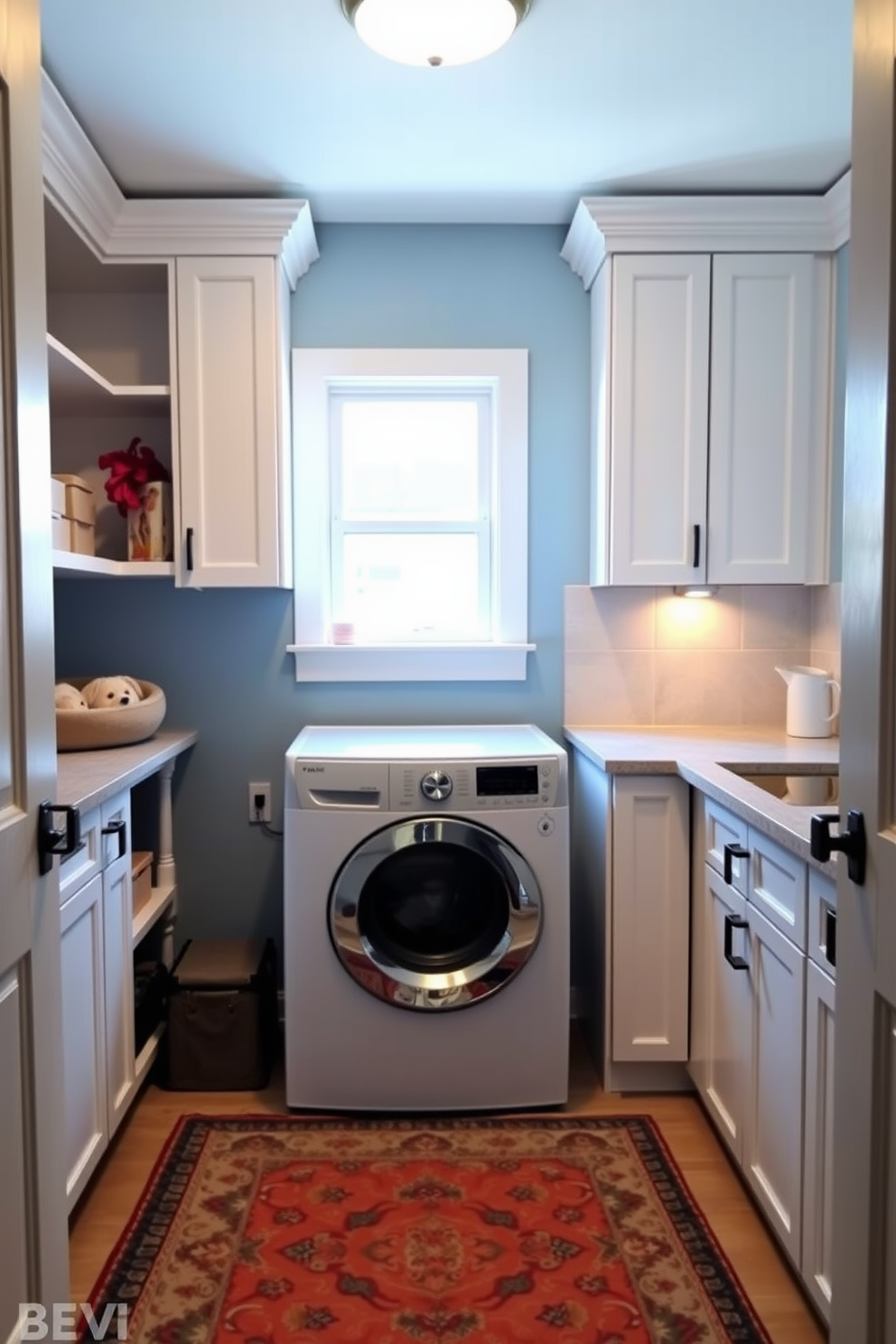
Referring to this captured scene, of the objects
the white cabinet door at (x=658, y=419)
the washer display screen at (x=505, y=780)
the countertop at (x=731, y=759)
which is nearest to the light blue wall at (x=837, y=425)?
the white cabinet door at (x=658, y=419)

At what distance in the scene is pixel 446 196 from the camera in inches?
97.0

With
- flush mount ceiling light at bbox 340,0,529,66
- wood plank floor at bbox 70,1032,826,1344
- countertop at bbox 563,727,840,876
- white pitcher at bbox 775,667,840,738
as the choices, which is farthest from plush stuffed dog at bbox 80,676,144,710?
white pitcher at bbox 775,667,840,738

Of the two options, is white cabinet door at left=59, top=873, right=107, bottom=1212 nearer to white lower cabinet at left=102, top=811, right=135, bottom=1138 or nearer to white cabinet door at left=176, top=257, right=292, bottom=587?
white lower cabinet at left=102, top=811, right=135, bottom=1138

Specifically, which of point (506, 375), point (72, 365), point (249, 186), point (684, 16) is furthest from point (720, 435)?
point (72, 365)

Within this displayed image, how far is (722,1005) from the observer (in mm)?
1999

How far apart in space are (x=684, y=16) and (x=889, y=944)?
176cm

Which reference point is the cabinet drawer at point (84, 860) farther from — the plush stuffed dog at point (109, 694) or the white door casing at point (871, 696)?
the white door casing at point (871, 696)

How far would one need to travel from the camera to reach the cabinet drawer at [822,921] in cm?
139

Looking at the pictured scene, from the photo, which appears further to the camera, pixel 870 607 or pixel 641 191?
Answer: pixel 641 191

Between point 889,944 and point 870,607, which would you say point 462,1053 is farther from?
point 870,607

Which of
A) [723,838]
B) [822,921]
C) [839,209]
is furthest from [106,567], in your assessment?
[839,209]

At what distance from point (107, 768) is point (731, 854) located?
4.65 ft

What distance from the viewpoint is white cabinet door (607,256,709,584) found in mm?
2438

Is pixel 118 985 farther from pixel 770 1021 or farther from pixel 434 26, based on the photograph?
pixel 434 26
